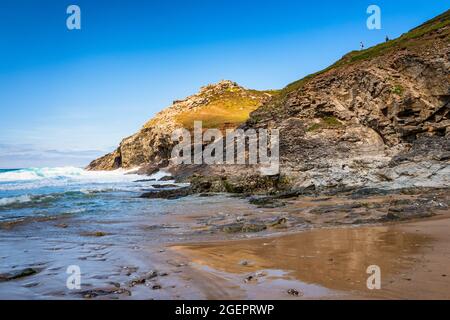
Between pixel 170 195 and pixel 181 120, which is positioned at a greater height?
pixel 181 120

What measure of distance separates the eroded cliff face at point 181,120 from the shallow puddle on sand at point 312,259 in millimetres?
41105

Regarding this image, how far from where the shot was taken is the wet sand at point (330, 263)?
4910 mm

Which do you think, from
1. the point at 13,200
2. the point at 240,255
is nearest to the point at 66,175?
the point at 13,200

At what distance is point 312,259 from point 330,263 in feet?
1.50

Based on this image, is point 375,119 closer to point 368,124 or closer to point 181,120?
point 368,124

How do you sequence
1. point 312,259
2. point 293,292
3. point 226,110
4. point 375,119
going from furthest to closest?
1. point 226,110
2. point 375,119
3. point 312,259
4. point 293,292

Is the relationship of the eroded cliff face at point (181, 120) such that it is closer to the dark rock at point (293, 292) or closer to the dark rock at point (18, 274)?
the dark rock at point (18, 274)

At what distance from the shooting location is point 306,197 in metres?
18.8

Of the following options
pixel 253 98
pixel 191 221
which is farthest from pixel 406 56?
pixel 253 98

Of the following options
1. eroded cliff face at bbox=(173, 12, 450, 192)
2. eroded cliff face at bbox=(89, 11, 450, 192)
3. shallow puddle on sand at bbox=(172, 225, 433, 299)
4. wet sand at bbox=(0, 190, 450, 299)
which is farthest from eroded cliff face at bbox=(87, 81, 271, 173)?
shallow puddle on sand at bbox=(172, 225, 433, 299)

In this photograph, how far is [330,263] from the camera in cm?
637

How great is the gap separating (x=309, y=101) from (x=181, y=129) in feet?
89.5

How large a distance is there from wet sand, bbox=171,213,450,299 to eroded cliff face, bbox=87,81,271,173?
41125mm
